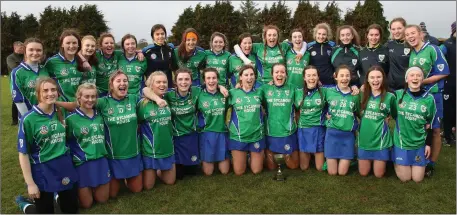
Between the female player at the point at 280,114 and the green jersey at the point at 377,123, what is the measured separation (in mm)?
1030

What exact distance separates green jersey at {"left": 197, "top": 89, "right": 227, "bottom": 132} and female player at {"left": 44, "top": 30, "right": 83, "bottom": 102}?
180 cm

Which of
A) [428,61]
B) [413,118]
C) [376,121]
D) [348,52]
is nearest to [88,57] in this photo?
[348,52]

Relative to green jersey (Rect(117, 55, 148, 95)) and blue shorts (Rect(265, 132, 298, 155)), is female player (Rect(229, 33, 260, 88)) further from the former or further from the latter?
green jersey (Rect(117, 55, 148, 95))

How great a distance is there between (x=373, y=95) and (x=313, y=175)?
141cm

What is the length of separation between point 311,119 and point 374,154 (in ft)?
3.27

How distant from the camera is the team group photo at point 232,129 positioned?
175 inches

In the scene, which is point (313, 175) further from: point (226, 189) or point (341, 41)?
point (341, 41)

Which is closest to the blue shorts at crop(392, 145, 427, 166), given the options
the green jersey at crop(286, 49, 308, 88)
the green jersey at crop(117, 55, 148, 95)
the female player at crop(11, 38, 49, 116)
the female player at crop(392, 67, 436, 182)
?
the female player at crop(392, 67, 436, 182)

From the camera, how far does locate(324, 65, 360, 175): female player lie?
18.1ft

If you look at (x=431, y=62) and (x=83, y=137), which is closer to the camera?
(x=83, y=137)

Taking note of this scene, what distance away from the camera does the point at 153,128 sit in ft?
16.7

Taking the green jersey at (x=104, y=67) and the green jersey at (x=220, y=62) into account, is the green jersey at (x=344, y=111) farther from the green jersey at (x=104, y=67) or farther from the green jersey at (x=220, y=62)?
the green jersey at (x=104, y=67)

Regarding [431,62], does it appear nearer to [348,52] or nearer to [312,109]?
[348,52]

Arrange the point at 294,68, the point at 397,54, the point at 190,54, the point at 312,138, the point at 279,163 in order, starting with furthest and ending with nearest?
the point at 190,54
the point at 294,68
the point at 397,54
the point at 279,163
the point at 312,138
